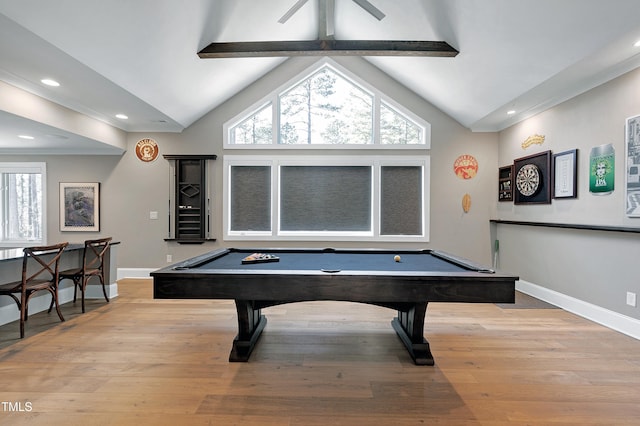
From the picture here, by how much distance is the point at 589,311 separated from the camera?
3.40m

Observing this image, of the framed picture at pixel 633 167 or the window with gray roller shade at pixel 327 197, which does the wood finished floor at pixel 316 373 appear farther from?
the window with gray roller shade at pixel 327 197

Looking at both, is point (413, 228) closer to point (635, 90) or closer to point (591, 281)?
point (591, 281)

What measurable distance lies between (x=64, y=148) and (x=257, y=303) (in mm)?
4891

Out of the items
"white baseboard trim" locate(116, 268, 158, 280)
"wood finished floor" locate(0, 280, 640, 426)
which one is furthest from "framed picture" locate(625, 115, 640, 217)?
"white baseboard trim" locate(116, 268, 158, 280)

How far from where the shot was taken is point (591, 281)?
3387mm

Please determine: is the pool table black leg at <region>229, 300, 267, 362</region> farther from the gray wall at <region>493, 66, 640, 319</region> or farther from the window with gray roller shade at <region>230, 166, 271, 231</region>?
the gray wall at <region>493, 66, 640, 319</region>

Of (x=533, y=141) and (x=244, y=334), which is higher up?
(x=533, y=141)

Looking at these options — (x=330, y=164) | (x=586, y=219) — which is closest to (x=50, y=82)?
(x=330, y=164)

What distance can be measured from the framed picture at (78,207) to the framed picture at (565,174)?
23.1ft

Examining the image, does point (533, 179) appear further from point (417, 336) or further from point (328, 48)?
point (328, 48)

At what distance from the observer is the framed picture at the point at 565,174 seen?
11.7 feet

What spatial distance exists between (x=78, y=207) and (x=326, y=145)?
176 inches

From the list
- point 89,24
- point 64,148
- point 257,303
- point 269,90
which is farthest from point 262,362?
point 64,148

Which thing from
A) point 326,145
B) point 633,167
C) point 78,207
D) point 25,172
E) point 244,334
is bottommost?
point 244,334
